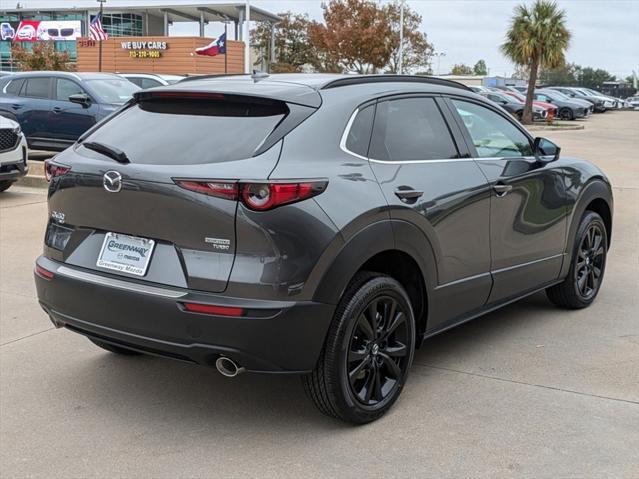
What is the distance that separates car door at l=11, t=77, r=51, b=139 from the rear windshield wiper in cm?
1107

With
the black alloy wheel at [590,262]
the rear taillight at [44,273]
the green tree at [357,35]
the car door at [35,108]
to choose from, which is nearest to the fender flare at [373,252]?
the rear taillight at [44,273]

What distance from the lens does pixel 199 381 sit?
14.6 ft

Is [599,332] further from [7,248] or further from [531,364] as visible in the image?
[7,248]

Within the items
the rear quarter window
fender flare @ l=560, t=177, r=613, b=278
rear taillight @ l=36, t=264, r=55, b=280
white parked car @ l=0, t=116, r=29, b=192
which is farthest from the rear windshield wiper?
the rear quarter window

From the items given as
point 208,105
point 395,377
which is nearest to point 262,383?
point 395,377

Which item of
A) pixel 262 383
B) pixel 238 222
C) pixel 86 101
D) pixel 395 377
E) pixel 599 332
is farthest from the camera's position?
pixel 86 101

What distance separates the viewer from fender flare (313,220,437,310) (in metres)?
3.46

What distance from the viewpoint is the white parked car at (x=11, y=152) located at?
35.2ft

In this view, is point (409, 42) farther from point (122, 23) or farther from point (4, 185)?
point (4, 185)

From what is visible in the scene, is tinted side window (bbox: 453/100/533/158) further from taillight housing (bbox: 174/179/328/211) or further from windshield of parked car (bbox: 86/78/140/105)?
windshield of parked car (bbox: 86/78/140/105)

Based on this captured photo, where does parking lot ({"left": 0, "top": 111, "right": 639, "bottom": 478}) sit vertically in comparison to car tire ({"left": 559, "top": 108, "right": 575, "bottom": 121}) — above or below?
below

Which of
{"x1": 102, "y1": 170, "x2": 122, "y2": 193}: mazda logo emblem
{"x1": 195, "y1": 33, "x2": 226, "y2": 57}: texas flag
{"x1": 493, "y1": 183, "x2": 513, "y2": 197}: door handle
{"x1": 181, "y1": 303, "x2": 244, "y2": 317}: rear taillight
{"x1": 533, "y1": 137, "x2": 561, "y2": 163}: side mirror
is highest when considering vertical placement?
{"x1": 195, "y1": 33, "x2": 226, "y2": 57}: texas flag

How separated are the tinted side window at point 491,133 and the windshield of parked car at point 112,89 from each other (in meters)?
10.1

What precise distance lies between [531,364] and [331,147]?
198cm
